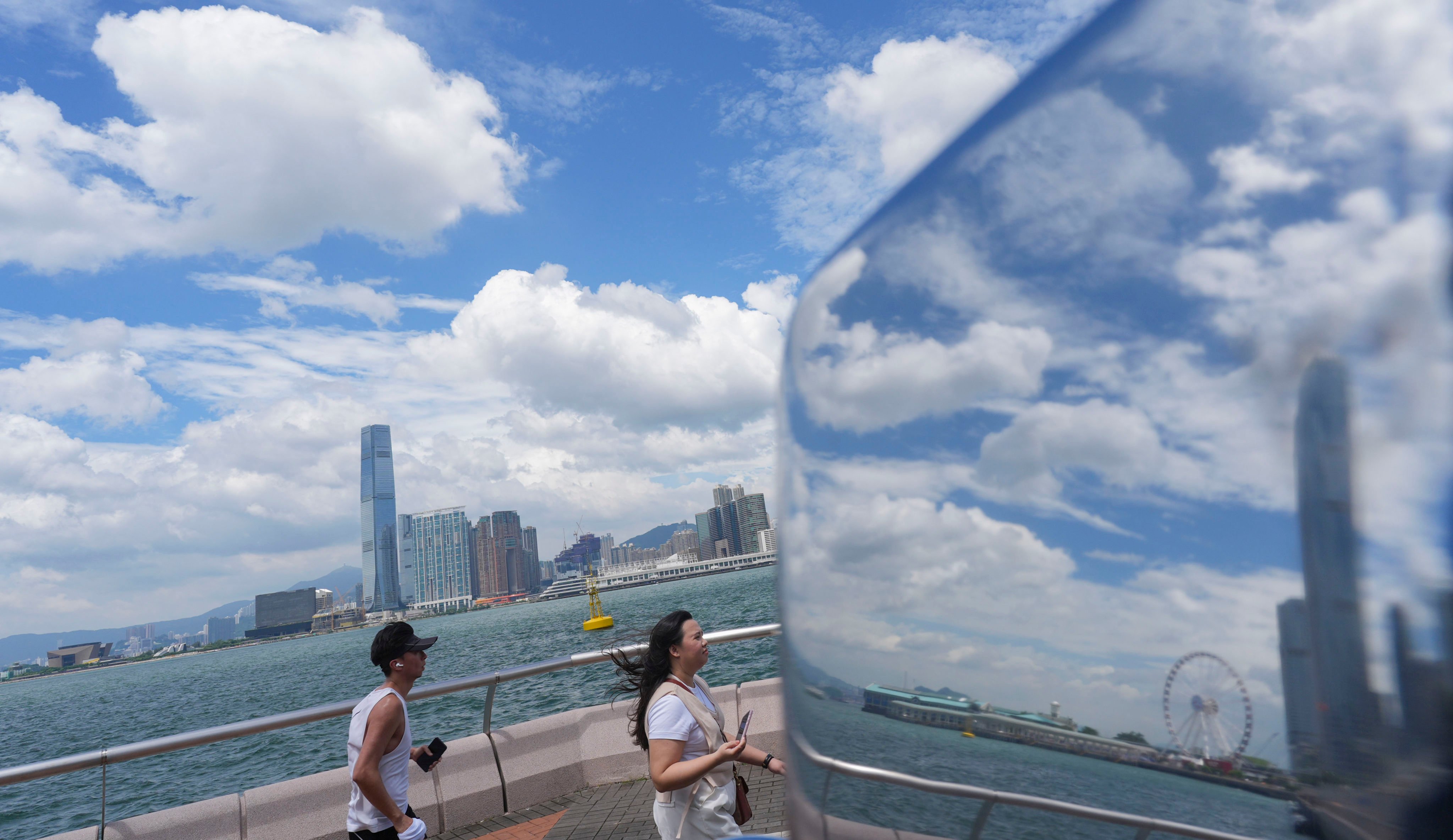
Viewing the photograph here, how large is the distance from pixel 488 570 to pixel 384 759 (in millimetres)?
199332

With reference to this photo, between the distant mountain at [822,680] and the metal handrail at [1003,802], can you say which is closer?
the metal handrail at [1003,802]

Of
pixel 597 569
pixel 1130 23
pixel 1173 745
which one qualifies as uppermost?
pixel 1130 23

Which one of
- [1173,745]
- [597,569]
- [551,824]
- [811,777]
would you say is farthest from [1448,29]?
[597,569]

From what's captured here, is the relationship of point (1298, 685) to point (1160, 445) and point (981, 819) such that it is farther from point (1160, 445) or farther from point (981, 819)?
point (981, 819)

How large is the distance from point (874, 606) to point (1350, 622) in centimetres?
61

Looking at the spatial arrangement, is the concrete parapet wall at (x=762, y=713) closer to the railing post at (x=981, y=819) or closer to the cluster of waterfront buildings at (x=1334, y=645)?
the railing post at (x=981, y=819)

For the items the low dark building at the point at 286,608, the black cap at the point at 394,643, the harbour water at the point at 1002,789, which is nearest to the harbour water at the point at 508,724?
the harbour water at the point at 1002,789

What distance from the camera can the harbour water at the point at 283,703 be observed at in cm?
2438

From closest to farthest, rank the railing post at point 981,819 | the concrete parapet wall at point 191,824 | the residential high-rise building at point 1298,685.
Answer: the residential high-rise building at point 1298,685 → the railing post at point 981,819 → the concrete parapet wall at point 191,824

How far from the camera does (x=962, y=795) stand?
1.18 metres

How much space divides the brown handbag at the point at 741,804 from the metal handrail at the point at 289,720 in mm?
1206

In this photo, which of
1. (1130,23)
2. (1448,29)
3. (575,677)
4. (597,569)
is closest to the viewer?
(1448,29)

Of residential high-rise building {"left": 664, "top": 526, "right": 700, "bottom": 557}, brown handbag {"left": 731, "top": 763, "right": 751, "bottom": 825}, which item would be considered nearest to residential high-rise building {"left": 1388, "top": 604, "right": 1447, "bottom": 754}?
brown handbag {"left": 731, "top": 763, "right": 751, "bottom": 825}

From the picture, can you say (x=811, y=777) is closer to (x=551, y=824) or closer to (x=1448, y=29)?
(x=1448, y=29)
